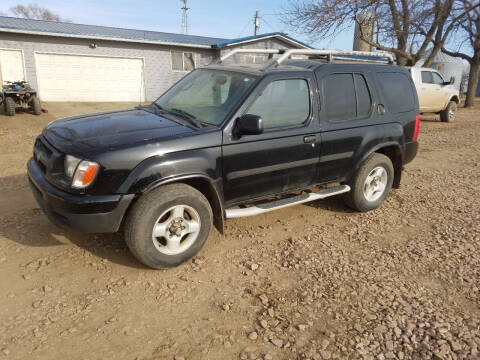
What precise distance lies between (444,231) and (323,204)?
5.19ft

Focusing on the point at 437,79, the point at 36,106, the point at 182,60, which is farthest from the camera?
the point at 182,60

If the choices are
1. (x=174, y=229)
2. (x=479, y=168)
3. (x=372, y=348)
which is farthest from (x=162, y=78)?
(x=372, y=348)

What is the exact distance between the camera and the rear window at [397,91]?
486 cm

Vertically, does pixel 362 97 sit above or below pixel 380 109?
above

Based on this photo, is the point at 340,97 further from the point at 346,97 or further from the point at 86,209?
the point at 86,209

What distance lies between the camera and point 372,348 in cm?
261

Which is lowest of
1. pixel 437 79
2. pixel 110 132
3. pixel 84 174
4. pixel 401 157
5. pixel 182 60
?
pixel 401 157

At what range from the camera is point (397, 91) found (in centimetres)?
502

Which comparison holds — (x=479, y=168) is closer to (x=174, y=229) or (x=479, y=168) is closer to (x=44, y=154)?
(x=174, y=229)

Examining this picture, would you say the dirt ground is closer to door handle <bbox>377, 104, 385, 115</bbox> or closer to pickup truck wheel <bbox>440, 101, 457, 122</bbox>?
door handle <bbox>377, 104, 385, 115</bbox>

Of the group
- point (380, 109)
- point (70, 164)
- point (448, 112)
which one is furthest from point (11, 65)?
point (448, 112)

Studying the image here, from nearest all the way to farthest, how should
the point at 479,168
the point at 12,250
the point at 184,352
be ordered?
1. the point at 184,352
2. the point at 12,250
3. the point at 479,168

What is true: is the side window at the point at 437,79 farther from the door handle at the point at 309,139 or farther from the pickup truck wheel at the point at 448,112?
the door handle at the point at 309,139

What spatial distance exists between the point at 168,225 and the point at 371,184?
3021mm
